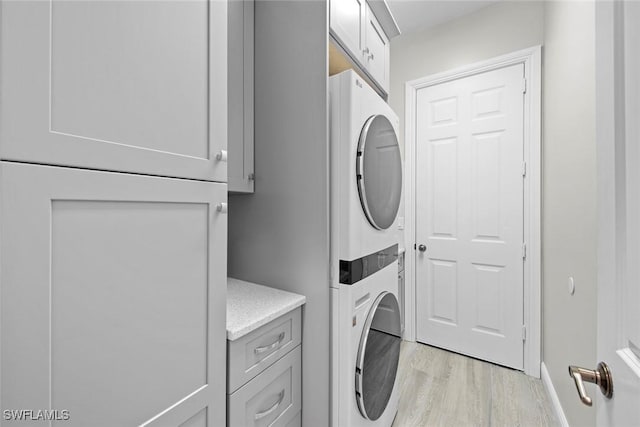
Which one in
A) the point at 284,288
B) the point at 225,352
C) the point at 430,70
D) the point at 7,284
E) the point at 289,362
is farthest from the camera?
the point at 430,70

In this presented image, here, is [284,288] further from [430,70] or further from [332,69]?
[430,70]

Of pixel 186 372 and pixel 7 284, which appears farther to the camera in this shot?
pixel 186 372

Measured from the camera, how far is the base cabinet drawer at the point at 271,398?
3.19ft

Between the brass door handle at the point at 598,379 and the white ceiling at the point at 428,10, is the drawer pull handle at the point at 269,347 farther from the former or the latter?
the white ceiling at the point at 428,10

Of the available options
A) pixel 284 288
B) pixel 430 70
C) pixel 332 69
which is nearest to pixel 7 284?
pixel 284 288

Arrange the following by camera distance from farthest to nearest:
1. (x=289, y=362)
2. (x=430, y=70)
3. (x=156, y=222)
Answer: (x=430, y=70) → (x=289, y=362) → (x=156, y=222)

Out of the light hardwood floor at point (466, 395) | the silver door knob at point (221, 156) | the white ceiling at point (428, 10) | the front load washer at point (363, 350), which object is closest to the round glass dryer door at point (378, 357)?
the front load washer at point (363, 350)

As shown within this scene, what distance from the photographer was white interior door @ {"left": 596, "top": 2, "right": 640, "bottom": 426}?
0.49 m

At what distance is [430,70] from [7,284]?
3023 millimetres

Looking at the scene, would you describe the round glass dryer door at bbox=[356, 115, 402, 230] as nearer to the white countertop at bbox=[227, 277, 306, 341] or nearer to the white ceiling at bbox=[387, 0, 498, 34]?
the white countertop at bbox=[227, 277, 306, 341]

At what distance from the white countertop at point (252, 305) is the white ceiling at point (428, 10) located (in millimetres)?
2415

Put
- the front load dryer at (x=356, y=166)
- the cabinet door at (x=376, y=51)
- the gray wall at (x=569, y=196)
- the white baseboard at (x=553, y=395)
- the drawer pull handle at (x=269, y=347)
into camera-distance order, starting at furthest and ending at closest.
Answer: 1. the white baseboard at (x=553, y=395)
2. the cabinet door at (x=376, y=51)
3. the gray wall at (x=569, y=196)
4. the front load dryer at (x=356, y=166)
5. the drawer pull handle at (x=269, y=347)

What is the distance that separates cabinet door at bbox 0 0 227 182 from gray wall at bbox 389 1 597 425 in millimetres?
1517

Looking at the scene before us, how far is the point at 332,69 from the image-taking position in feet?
5.18
